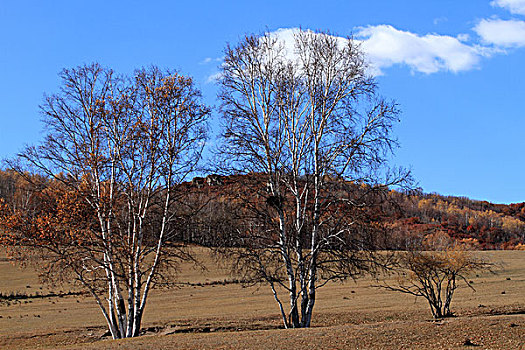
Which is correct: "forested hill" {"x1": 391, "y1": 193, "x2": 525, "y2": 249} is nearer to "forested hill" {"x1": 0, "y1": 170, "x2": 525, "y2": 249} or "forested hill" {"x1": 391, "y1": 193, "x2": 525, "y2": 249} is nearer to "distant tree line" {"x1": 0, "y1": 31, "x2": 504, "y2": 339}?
"forested hill" {"x1": 0, "y1": 170, "x2": 525, "y2": 249}

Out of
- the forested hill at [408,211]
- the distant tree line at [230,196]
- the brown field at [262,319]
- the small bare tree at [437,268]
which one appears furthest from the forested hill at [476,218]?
the distant tree line at [230,196]

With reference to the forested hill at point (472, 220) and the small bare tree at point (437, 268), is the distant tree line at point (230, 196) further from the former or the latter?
the forested hill at point (472, 220)

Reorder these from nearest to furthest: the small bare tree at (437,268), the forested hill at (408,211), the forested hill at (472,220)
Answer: the forested hill at (408,211)
the small bare tree at (437,268)
the forested hill at (472,220)

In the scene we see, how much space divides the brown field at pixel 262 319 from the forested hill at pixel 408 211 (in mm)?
4268

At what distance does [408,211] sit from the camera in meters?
76.8

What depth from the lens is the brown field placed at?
1544 centimetres

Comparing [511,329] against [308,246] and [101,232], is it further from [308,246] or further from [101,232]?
[101,232]

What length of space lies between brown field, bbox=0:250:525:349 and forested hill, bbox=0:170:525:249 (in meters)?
4.27

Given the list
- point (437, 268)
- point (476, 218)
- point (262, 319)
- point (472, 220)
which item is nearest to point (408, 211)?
point (437, 268)

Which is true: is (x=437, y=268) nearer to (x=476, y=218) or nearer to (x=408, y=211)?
(x=408, y=211)

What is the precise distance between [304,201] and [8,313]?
26.3 metres

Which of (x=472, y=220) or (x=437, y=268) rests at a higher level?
(x=472, y=220)

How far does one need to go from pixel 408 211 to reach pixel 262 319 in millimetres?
52046

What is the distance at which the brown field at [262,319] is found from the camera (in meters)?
15.4
